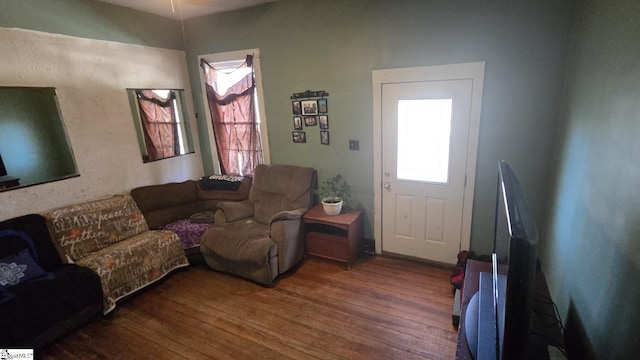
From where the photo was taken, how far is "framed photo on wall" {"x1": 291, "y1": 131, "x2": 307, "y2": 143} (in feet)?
11.5

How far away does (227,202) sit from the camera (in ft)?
11.5

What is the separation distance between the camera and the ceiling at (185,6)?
3143 millimetres

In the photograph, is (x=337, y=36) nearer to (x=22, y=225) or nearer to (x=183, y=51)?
(x=183, y=51)

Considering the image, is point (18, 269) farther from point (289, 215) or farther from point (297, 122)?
point (297, 122)

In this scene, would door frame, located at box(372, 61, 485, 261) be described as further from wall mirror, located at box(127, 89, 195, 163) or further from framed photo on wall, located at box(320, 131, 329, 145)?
wall mirror, located at box(127, 89, 195, 163)

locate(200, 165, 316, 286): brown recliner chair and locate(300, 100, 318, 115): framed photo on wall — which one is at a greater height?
locate(300, 100, 318, 115): framed photo on wall

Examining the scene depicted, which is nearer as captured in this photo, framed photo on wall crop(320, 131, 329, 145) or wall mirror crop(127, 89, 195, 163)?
framed photo on wall crop(320, 131, 329, 145)

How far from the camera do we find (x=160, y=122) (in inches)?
145

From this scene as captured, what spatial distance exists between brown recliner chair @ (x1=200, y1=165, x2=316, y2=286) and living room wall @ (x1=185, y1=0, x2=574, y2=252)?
30cm

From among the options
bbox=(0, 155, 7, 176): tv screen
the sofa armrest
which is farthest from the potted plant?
bbox=(0, 155, 7, 176): tv screen

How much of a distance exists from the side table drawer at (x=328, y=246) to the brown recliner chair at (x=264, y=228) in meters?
0.10

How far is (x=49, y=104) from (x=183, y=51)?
5.60 feet

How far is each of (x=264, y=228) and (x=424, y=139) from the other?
6.12 ft

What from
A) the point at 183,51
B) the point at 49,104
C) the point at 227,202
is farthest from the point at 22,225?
the point at 183,51
